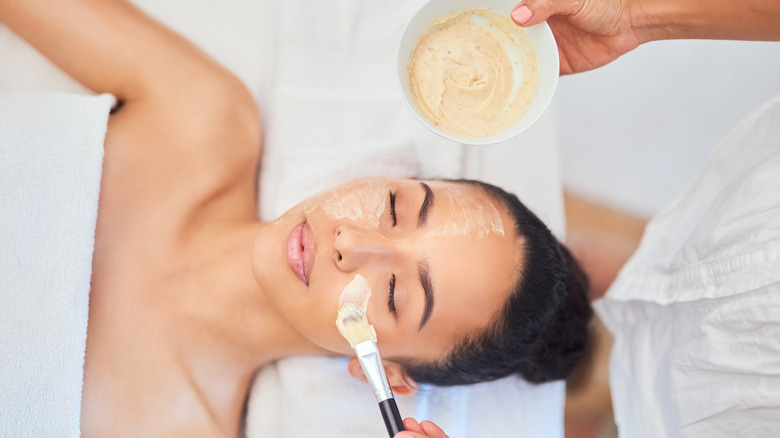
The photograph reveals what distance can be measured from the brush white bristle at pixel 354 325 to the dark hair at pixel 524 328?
0.70 feet

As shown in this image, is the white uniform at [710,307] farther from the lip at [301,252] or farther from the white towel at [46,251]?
the white towel at [46,251]

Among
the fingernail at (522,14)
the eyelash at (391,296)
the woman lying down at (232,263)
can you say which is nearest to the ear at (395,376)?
the woman lying down at (232,263)

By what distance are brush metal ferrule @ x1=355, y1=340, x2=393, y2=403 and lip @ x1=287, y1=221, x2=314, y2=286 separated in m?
0.22

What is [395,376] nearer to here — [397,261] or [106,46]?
[397,261]

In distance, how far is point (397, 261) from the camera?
1.03m

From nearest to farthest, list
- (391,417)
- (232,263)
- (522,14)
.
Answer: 1. (391,417)
2. (522,14)
3. (232,263)

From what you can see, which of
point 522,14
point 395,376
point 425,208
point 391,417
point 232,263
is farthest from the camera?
point 232,263

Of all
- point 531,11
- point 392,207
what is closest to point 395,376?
point 392,207

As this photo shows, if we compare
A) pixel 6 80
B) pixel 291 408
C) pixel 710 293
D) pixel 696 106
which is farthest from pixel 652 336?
pixel 6 80

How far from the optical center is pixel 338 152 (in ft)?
4.75

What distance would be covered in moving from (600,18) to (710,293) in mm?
593

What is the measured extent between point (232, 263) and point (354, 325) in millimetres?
471

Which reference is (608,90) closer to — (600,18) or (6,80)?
(600,18)

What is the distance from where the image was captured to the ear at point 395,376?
117 cm
